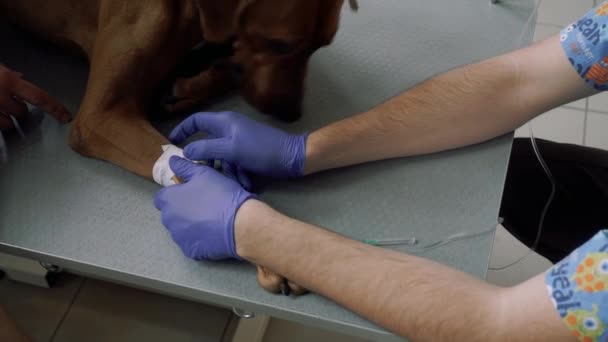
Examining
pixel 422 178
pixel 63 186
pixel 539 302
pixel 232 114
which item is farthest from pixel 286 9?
pixel 539 302

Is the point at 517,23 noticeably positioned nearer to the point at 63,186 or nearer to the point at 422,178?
the point at 422,178

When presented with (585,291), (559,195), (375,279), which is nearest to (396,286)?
(375,279)

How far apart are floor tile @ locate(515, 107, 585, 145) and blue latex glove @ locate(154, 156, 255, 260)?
5.17 ft

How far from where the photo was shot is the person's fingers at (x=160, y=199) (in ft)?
3.18

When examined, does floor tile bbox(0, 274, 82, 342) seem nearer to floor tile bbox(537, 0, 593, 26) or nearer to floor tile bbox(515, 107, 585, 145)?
floor tile bbox(515, 107, 585, 145)

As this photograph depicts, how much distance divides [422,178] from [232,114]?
0.38 meters

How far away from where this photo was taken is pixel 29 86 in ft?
3.61

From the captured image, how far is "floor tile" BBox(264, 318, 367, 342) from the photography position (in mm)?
1643

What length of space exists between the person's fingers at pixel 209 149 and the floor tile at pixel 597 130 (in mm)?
1714

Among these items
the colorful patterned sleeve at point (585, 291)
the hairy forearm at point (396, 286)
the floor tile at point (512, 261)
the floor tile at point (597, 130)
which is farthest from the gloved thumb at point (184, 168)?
the floor tile at point (597, 130)

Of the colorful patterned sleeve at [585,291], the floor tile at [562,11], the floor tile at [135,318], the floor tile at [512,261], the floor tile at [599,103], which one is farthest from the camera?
the floor tile at [562,11]

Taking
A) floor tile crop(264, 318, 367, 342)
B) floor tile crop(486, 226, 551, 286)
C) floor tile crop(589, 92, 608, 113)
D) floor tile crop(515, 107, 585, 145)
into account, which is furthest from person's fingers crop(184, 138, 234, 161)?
floor tile crop(589, 92, 608, 113)

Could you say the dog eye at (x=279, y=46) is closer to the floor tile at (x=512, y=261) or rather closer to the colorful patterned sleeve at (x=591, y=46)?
the colorful patterned sleeve at (x=591, y=46)

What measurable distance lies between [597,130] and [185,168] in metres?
1.88
